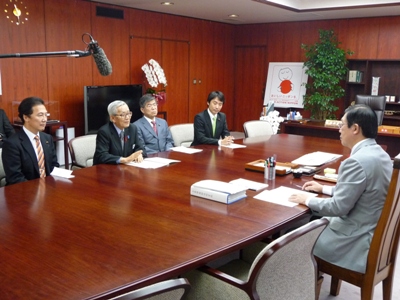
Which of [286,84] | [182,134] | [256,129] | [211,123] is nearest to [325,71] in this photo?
[286,84]

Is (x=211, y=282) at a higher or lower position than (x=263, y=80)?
lower

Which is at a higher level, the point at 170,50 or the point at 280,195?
the point at 170,50

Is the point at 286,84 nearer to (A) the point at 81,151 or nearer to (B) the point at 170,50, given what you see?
(B) the point at 170,50

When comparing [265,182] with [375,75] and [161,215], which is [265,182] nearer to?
[161,215]

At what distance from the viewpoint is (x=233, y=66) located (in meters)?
9.55

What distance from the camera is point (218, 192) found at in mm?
2281

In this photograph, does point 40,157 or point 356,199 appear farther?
point 40,157

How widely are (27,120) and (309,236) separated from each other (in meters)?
2.28

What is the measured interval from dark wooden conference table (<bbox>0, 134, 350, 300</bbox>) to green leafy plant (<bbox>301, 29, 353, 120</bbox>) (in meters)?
5.38

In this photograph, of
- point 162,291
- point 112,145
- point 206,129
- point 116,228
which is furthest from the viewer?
point 206,129

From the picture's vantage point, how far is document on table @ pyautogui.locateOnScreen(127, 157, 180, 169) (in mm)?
3120

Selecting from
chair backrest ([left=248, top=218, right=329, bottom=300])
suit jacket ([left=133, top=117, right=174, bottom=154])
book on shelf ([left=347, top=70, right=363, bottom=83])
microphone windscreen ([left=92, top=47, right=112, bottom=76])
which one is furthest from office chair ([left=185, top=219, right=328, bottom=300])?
book on shelf ([left=347, top=70, right=363, bottom=83])

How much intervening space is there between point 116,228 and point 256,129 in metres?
3.42

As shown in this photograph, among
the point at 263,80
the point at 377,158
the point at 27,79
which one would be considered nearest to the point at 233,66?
the point at 263,80
